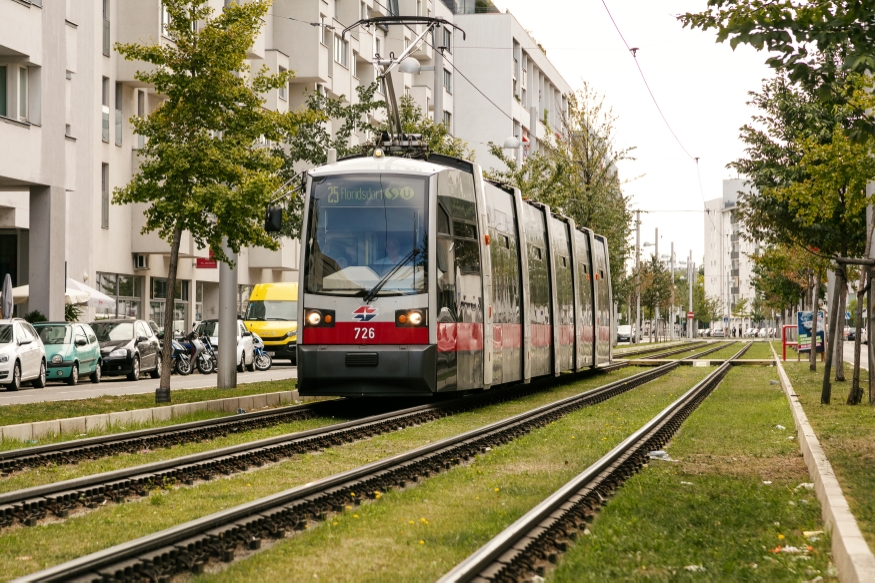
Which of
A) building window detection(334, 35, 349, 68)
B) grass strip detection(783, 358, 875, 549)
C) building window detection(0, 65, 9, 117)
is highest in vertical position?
building window detection(334, 35, 349, 68)

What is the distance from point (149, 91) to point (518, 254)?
92.9ft

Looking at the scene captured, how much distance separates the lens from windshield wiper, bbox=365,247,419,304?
17828 millimetres

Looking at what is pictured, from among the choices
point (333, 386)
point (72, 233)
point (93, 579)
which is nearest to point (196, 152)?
point (333, 386)

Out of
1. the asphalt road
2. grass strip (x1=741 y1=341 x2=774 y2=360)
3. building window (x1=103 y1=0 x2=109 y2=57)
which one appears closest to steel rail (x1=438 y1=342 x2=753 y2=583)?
the asphalt road

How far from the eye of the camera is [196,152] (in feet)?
67.9

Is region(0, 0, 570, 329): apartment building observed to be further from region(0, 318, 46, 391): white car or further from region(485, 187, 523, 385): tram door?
region(485, 187, 523, 385): tram door

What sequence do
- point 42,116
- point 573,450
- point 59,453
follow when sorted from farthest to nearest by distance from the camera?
point 42,116, point 573,450, point 59,453

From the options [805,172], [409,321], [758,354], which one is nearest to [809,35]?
[409,321]

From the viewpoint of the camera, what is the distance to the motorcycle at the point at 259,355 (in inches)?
1552

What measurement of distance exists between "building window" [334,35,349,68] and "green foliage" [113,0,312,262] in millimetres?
39090

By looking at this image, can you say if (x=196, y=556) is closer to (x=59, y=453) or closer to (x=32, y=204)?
(x=59, y=453)

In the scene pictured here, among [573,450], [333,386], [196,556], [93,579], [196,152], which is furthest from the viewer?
[196,152]

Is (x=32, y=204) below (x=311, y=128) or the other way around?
below

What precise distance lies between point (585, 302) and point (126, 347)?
479 inches
